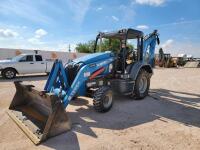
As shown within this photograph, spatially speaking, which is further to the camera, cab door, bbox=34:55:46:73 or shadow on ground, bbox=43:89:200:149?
cab door, bbox=34:55:46:73

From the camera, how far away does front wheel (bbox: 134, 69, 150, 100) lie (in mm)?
8164

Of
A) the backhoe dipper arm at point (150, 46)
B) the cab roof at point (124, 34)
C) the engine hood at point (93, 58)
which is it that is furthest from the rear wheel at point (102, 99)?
the backhoe dipper arm at point (150, 46)

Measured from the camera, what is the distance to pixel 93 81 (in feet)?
22.6

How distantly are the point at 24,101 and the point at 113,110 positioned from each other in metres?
2.63

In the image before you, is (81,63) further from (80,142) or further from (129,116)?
(80,142)

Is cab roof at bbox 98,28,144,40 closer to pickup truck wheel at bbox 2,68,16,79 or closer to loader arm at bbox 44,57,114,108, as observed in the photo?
loader arm at bbox 44,57,114,108

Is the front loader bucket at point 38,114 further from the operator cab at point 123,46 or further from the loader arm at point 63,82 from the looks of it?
the operator cab at point 123,46

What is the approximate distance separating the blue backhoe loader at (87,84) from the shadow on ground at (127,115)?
0.27 m

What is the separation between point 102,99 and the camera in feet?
20.3

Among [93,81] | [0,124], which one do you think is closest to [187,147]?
[93,81]

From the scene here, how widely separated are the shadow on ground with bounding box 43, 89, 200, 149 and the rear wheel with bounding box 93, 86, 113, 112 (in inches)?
7.0

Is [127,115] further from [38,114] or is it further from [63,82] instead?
[38,114]

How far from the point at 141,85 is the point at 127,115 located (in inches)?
103

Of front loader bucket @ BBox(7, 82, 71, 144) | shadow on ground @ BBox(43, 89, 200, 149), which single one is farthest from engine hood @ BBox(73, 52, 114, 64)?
front loader bucket @ BBox(7, 82, 71, 144)
